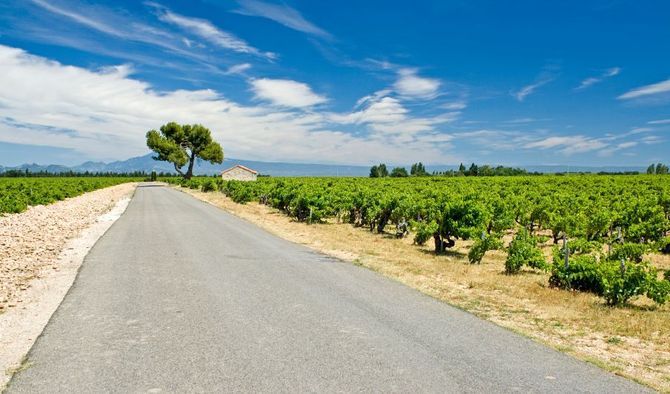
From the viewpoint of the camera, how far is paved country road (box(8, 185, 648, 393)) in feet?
19.8

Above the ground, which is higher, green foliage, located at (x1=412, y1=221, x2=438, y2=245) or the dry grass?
green foliage, located at (x1=412, y1=221, x2=438, y2=245)

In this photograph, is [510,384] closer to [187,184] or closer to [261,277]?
[261,277]

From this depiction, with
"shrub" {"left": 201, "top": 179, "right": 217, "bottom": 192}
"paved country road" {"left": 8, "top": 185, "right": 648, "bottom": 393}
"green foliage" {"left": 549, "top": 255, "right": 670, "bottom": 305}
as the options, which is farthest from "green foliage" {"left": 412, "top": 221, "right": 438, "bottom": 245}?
"shrub" {"left": 201, "top": 179, "right": 217, "bottom": 192}

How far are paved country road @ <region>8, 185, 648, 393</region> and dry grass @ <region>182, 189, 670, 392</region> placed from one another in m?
0.71

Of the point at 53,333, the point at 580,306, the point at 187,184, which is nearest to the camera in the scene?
the point at 53,333

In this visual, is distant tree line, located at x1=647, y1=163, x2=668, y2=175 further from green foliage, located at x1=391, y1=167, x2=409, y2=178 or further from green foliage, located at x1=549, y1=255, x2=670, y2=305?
green foliage, located at x1=549, y1=255, x2=670, y2=305

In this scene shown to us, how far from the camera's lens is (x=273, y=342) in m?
7.48

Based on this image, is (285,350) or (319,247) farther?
(319,247)

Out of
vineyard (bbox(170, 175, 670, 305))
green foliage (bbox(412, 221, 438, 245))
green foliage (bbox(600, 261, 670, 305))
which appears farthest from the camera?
green foliage (bbox(412, 221, 438, 245))

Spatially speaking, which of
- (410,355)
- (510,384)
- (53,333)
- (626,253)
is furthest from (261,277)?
(626,253)

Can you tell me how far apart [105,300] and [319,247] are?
1100cm

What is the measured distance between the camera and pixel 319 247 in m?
20.0

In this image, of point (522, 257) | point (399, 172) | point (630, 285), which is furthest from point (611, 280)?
point (399, 172)

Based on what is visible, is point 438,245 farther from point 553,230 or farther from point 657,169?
point 657,169
